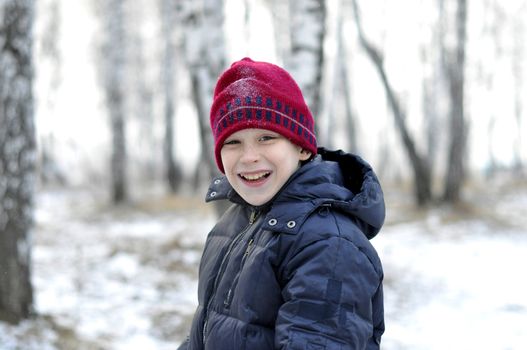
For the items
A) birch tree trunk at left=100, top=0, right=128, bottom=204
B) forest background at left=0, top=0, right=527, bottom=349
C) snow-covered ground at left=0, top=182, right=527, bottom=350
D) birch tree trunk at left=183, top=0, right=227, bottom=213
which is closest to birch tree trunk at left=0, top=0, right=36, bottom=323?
forest background at left=0, top=0, right=527, bottom=349

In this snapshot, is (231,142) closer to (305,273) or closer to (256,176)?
(256,176)

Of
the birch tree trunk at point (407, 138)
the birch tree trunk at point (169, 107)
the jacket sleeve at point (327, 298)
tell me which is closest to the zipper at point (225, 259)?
the jacket sleeve at point (327, 298)

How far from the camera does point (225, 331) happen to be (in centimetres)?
160

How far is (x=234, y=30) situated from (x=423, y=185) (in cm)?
651

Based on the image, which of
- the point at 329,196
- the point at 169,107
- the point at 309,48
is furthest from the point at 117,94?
the point at 329,196

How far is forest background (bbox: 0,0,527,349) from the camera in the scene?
4551 mm

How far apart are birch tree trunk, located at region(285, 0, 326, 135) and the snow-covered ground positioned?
105 inches

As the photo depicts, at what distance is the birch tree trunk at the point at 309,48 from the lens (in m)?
6.41

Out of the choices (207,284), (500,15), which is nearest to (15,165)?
(207,284)

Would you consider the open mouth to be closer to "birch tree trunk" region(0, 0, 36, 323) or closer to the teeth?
the teeth

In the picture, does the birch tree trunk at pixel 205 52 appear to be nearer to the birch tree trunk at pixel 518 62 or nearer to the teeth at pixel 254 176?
the teeth at pixel 254 176

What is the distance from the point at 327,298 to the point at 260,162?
505mm

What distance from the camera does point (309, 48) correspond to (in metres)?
6.44

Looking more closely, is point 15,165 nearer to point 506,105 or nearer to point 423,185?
point 423,185
